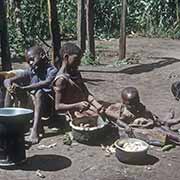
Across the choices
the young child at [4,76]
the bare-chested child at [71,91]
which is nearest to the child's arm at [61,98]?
the bare-chested child at [71,91]

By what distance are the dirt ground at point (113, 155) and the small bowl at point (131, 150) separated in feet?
0.23

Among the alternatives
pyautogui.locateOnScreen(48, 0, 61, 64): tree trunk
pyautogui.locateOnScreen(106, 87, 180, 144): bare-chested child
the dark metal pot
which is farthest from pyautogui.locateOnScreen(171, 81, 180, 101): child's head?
the dark metal pot

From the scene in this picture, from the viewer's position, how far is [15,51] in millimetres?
13805

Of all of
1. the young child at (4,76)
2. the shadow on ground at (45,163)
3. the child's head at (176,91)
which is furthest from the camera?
the child's head at (176,91)

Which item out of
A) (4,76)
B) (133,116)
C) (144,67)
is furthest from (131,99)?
(144,67)

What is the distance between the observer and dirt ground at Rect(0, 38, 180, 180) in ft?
16.0

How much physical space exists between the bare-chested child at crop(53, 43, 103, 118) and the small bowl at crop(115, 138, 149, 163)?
65 centimetres

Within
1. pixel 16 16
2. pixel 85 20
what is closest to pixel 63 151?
pixel 85 20

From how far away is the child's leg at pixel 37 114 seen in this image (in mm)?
5770

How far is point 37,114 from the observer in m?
5.85

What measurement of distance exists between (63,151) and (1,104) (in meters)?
1.17

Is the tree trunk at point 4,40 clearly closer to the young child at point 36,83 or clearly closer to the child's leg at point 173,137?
the young child at point 36,83

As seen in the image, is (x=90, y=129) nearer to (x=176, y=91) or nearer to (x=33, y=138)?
(x=33, y=138)

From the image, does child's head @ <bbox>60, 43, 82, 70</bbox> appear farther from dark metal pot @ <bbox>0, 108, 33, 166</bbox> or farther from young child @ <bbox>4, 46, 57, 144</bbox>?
dark metal pot @ <bbox>0, 108, 33, 166</bbox>
